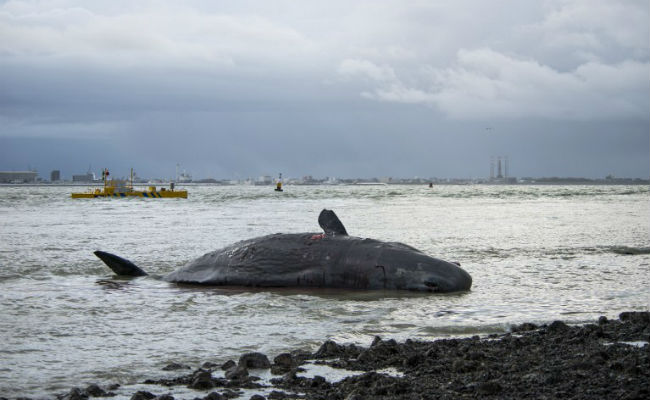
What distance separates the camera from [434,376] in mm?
4727

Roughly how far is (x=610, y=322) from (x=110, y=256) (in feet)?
24.3

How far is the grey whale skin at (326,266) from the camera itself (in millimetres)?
9297

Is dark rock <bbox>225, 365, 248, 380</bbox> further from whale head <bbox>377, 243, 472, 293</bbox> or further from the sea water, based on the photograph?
whale head <bbox>377, 243, 472, 293</bbox>

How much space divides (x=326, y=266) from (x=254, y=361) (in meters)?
4.52

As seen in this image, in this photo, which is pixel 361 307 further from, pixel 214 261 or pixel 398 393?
pixel 398 393

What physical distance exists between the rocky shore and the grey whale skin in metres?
3.27

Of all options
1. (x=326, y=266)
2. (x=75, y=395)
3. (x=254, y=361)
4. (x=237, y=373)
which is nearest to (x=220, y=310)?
(x=326, y=266)

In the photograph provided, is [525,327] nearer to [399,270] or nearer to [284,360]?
[284,360]

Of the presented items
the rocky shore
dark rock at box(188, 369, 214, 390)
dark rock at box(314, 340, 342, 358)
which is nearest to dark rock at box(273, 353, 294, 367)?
the rocky shore

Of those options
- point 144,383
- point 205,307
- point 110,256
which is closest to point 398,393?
point 144,383

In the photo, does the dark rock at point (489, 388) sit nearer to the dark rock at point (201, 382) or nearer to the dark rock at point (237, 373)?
the dark rock at point (237, 373)

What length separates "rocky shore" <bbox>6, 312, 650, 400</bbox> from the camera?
4270 millimetres

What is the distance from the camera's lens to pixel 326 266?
9.68m

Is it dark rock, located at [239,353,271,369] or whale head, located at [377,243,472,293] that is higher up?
whale head, located at [377,243,472,293]
